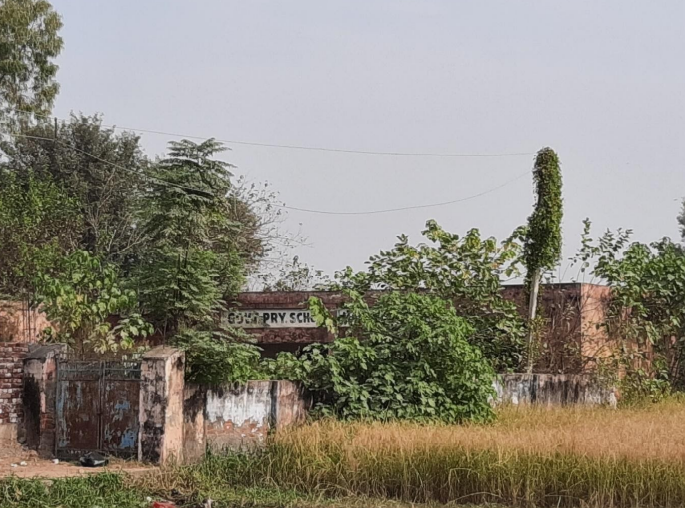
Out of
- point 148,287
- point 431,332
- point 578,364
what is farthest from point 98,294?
point 578,364

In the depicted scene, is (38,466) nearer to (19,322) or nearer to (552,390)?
(19,322)

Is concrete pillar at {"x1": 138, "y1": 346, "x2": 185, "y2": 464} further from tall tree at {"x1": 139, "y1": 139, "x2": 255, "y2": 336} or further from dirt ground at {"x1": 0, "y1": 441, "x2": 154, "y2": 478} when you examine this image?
tall tree at {"x1": 139, "y1": 139, "x2": 255, "y2": 336}

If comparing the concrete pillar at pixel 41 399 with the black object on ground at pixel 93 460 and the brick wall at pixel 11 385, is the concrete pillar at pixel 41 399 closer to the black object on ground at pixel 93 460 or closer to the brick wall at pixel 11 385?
the brick wall at pixel 11 385

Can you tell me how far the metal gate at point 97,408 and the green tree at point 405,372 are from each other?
241 cm

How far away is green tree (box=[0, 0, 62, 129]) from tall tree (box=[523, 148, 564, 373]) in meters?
13.9

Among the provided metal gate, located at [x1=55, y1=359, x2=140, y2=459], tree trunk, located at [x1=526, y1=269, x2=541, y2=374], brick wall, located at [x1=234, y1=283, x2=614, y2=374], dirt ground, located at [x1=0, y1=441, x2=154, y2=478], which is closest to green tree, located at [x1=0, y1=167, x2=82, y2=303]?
brick wall, located at [x1=234, y1=283, x2=614, y2=374]

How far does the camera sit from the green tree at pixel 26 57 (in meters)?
24.8

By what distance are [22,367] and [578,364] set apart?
9.65 m

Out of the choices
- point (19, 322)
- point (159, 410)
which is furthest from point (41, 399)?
point (19, 322)

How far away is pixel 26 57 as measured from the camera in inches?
998

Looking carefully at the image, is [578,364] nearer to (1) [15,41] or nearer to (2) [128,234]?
(2) [128,234]

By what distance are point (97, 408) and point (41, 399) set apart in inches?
29.5

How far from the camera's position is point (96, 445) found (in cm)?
1212

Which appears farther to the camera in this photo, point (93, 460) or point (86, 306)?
point (86, 306)
